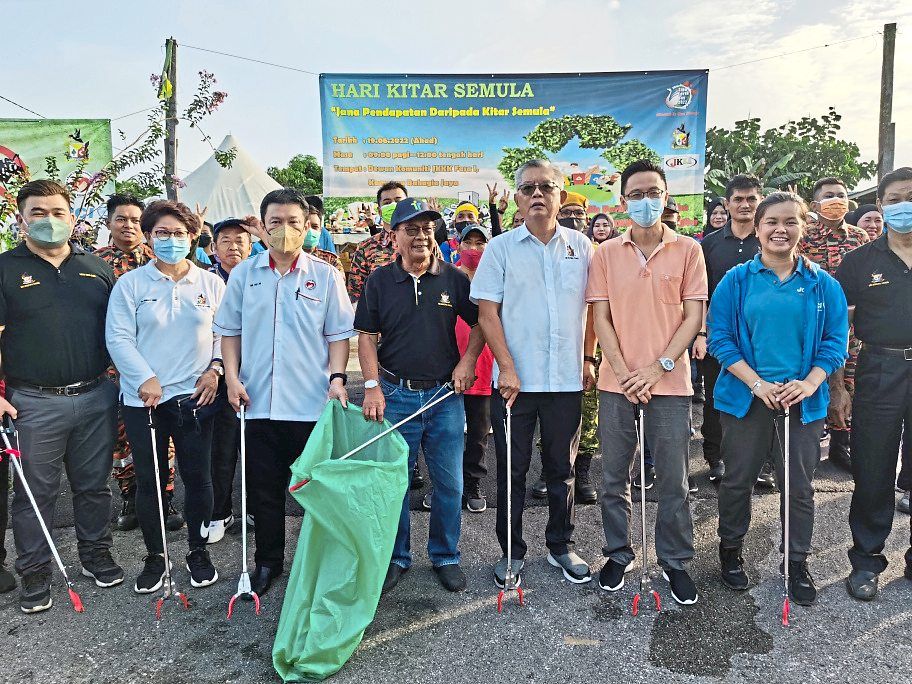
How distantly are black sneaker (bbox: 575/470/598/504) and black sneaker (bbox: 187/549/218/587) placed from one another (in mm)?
2561

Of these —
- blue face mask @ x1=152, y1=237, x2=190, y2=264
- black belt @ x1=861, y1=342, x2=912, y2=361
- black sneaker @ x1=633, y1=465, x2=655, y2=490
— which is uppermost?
blue face mask @ x1=152, y1=237, x2=190, y2=264

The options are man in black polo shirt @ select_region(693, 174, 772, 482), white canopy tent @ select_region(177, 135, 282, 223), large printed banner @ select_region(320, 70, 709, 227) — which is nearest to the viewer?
man in black polo shirt @ select_region(693, 174, 772, 482)

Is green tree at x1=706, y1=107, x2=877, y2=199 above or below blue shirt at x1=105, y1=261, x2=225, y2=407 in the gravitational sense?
above

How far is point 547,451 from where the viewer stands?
135 inches

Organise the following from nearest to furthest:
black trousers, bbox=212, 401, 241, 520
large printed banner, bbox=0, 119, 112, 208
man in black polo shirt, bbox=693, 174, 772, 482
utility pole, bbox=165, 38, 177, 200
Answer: black trousers, bbox=212, 401, 241, 520 → man in black polo shirt, bbox=693, 174, 772, 482 → utility pole, bbox=165, 38, 177, 200 → large printed banner, bbox=0, 119, 112, 208

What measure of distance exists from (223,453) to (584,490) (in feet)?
8.64

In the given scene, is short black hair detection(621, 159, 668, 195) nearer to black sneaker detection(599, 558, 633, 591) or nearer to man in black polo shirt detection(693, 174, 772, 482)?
man in black polo shirt detection(693, 174, 772, 482)

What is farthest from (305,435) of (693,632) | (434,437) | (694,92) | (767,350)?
(694,92)

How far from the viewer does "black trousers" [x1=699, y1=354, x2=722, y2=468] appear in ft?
15.4

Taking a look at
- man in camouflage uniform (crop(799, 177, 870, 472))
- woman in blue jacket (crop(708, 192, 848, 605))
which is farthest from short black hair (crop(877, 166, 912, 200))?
man in camouflage uniform (crop(799, 177, 870, 472))

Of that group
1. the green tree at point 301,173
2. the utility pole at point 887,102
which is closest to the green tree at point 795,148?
the utility pole at point 887,102

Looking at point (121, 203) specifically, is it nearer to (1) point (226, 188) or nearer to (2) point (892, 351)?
(2) point (892, 351)

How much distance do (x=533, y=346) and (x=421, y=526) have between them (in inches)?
66.8

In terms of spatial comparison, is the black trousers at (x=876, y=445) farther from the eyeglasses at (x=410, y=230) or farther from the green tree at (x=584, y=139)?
the green tree at (x=584, y=139)
